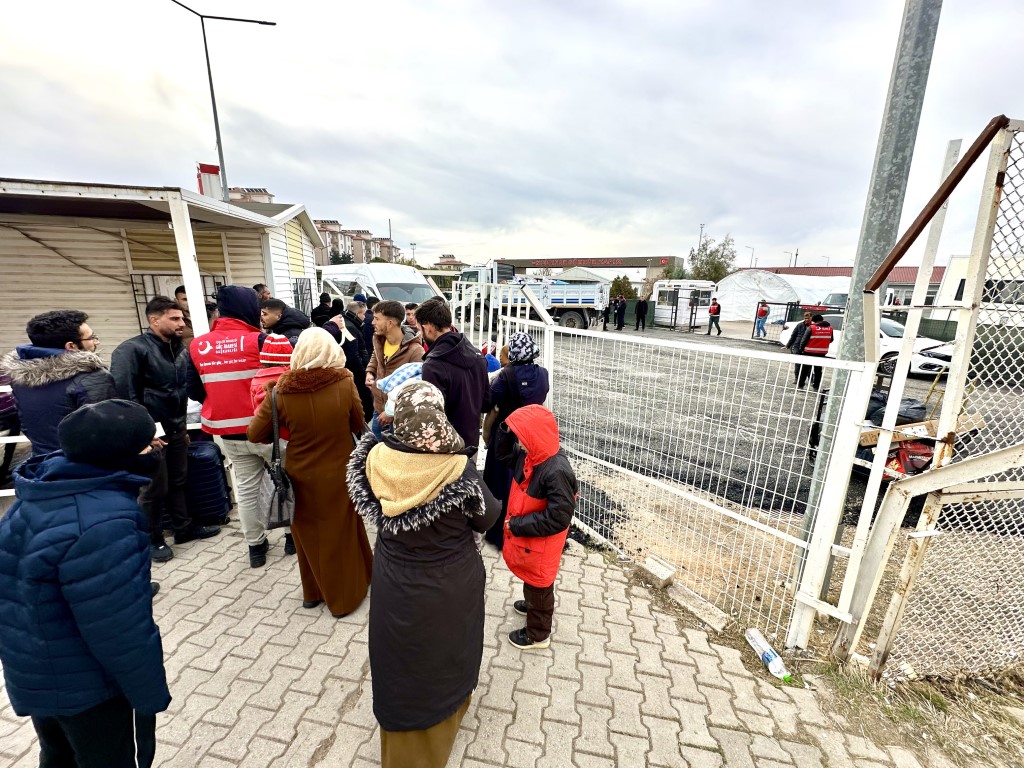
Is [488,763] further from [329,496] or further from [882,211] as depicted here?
[882,211]

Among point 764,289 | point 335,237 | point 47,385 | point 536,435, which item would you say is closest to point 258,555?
point 47,385

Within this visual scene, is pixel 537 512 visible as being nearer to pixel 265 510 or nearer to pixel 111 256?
pixel 265 510

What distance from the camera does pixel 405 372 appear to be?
2527mm

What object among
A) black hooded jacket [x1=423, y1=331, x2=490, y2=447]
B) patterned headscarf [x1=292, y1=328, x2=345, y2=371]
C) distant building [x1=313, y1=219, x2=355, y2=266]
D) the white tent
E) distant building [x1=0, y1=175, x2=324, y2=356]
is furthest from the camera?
distant building [x1=313, y1=219, x2=355, y2=266]

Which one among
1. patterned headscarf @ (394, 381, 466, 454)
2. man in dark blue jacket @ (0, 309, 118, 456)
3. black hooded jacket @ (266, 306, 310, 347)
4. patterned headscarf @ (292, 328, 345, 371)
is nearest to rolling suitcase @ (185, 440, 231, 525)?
man in dark blue jacket @ (0, 309, 118, 456)

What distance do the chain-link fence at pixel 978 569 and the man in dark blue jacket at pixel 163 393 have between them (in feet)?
14.9

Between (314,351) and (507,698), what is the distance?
2.08 meters

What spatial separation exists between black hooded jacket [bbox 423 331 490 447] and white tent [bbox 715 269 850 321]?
103 feet

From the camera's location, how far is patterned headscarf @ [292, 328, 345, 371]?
234 cm

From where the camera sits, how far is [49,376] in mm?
2449

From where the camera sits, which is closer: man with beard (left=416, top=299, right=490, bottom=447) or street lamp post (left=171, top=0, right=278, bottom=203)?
man with beard (left=416, top=299, right=490, bottom=447)

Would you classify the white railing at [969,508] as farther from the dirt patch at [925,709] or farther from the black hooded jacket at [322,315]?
the black hooded jacket at [322,315]

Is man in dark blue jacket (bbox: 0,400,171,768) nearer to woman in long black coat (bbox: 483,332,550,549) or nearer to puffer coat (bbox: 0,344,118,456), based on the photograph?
puffer coat (bbox: 0,344,118,456)

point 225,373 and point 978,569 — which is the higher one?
point 225,373
